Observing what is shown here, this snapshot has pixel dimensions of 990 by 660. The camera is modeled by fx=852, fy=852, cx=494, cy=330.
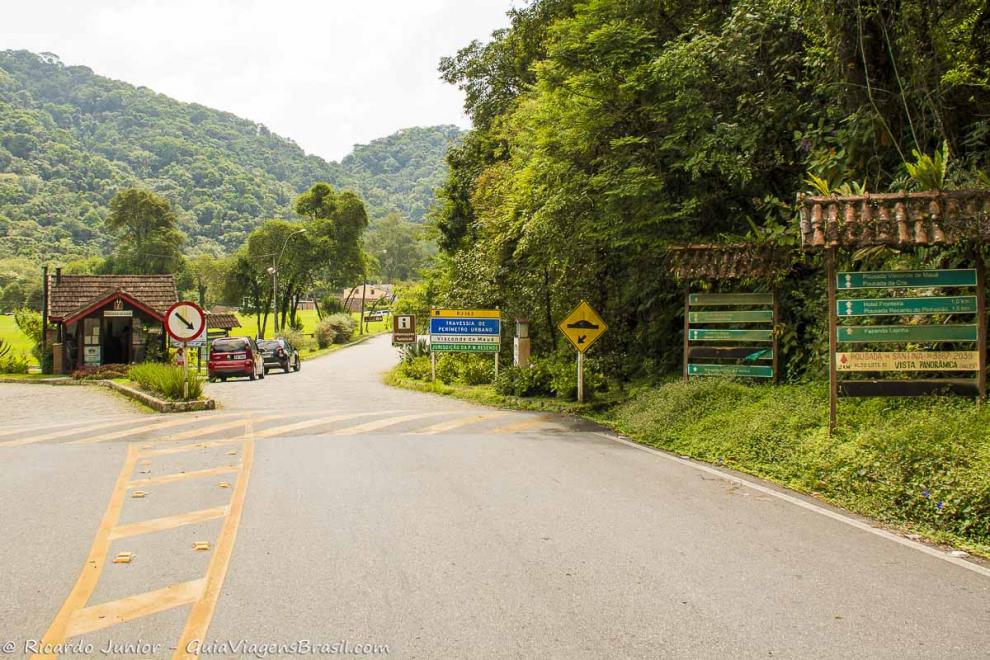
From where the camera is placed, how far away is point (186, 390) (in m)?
19.0

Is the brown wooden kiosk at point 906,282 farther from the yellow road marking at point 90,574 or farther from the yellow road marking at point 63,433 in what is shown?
the yellow road marking at point 63,433

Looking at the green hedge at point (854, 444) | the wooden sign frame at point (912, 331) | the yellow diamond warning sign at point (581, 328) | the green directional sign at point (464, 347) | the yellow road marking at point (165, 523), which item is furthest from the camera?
the green directional sign at point (464, 347)

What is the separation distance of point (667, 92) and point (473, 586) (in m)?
12.6

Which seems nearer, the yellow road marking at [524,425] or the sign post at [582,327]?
the yellow road marking at [524,425]

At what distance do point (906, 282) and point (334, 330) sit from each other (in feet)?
214

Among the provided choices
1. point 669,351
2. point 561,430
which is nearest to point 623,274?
point 669,351

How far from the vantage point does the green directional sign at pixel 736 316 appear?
14664mm

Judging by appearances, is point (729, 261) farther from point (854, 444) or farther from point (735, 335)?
point (854, 444)

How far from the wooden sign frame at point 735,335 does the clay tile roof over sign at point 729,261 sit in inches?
22.2

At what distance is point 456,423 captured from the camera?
1555cm

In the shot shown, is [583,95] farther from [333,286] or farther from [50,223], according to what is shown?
[50,223]

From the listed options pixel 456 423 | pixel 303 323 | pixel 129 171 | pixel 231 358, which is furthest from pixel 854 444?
pixel 129 171

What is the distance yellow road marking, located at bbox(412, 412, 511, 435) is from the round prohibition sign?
5.98 meters

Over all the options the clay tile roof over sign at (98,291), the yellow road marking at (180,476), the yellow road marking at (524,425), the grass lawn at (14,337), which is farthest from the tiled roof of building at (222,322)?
the yellow road marking at (180,476)
